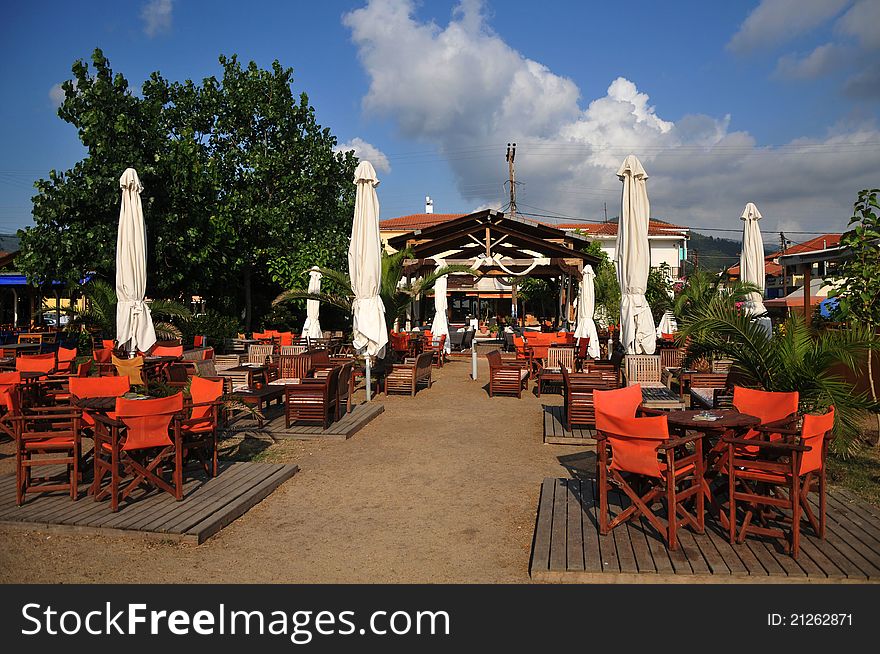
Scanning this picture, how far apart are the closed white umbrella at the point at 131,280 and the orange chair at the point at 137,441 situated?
19.2ft

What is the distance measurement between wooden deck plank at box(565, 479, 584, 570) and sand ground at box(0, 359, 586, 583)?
0.29 meters

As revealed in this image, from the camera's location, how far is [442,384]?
13.0 m

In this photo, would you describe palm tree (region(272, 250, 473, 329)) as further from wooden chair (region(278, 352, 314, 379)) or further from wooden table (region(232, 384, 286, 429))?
wooden table (region(232, 384, 286, 429))

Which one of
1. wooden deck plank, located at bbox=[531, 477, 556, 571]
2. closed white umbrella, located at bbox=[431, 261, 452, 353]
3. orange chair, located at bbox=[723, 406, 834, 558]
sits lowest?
wooden deck plank, located at bbox=[531, 477, 556, 571]

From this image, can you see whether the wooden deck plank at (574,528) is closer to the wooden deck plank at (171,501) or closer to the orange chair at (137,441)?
the wooden deck plank at (171,501)

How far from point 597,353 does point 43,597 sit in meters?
11.9

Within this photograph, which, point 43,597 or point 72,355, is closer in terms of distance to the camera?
point 43,597

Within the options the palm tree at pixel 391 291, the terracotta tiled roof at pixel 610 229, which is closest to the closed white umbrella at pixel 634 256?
the palm tree at pixel 391 291

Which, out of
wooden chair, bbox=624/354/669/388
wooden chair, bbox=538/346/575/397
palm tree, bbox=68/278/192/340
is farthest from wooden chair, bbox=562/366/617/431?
palm tree, bbox=68/278/192/340

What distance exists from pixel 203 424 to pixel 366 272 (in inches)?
216

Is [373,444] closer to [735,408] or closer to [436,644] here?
[735,408]

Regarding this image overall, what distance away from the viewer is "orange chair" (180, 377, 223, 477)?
5250 millimetres

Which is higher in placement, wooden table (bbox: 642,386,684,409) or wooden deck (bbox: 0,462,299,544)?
wooden table (bbox: 642,386,684,409)

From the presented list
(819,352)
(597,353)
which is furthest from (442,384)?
(819,352)
